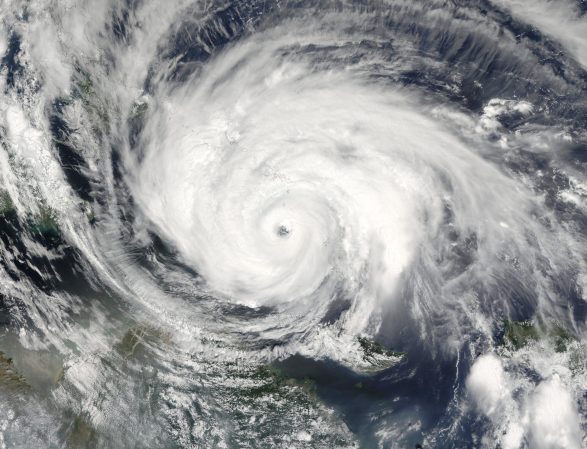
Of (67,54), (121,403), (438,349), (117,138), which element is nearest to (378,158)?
(438,349)

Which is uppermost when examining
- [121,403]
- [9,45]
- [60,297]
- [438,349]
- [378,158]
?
[378,158]

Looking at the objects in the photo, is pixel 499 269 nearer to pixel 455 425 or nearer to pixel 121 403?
pixel 455 425

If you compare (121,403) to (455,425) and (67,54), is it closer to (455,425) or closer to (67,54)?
(455,425)

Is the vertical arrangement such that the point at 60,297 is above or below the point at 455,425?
below

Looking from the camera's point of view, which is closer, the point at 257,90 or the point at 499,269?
the point at 499,269

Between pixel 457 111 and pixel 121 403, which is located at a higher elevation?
pixel 457 111

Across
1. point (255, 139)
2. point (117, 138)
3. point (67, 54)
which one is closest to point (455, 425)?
point (255, 139)
